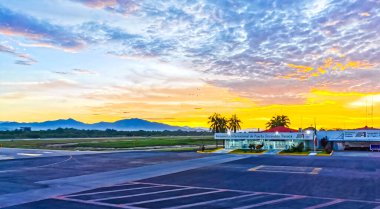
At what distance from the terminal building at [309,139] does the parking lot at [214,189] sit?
117 feet

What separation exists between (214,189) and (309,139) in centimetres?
5227

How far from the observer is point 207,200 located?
2317 cm

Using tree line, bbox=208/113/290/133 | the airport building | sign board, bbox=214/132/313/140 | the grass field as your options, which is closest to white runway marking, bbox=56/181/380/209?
sign board, bbox=214/132/313/140

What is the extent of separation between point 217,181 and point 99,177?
11.5 meters

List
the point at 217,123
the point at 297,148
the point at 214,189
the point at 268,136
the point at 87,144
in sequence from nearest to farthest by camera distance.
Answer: the point at 214,189, the point at 297,148, the point at 268,136, the point at 87,144, the point at 217,123

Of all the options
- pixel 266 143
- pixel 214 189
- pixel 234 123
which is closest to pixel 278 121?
pixel 234 123

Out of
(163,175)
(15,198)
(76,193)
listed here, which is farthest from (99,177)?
(15,198)

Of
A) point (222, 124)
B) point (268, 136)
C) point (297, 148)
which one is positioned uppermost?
point (222, 124)

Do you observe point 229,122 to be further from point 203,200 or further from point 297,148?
point 203,200

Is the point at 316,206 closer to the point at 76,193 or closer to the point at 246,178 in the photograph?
the point at 246,178

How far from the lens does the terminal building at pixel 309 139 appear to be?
7344 cm

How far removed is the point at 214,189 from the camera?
1079 inches

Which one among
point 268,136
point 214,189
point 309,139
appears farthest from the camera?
point 268,136

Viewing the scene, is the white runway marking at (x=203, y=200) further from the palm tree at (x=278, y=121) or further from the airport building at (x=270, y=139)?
the palm tree at (x=278, y=121)
